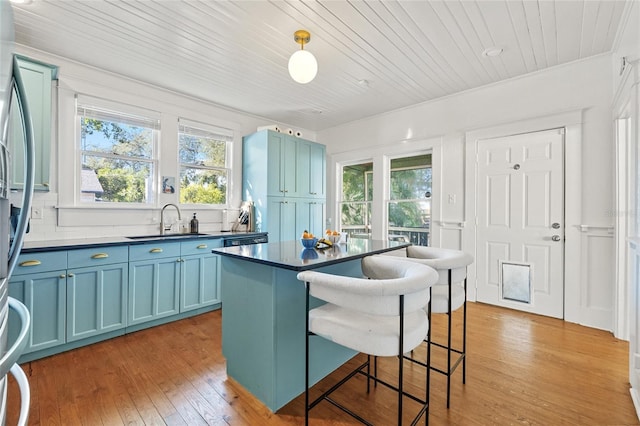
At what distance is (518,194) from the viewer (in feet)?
11.6

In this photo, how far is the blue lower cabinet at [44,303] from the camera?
7.54ft

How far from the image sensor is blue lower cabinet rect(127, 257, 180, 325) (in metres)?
2.90

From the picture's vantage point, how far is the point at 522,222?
11.5ft

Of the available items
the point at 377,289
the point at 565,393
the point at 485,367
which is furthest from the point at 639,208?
the point at 377,289

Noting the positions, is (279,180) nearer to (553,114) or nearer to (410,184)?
(410,184)

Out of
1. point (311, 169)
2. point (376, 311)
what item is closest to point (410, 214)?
point (311, 169)

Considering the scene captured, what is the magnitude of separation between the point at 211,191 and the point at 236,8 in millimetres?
2579

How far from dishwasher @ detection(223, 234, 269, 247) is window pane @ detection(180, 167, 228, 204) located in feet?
2.89

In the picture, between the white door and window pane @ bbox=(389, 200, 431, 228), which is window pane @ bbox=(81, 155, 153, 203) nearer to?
window pane @ bbox=(389, 200, 431, 228)

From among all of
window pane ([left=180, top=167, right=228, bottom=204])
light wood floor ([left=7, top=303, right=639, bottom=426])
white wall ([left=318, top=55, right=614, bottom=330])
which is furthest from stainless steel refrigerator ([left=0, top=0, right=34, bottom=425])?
white wall ([left=318, top=55, right=614, bottom=330])

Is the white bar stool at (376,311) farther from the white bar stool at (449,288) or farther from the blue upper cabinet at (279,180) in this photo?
the blue upper cabinet at (279,180)

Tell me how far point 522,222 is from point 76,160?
5.04 m

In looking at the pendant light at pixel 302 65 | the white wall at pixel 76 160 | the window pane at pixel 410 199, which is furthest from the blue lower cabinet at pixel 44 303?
the window pane at pixel 410 199

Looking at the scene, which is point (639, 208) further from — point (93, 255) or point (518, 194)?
point (93, 255)
